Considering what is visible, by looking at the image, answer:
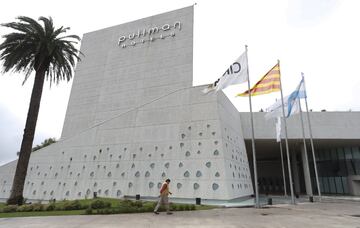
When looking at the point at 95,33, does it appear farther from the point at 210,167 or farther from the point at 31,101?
the point at 210,167

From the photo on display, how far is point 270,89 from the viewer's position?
19.0m

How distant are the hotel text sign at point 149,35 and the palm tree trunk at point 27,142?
1897cm

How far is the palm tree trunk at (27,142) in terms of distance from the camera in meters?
17.6

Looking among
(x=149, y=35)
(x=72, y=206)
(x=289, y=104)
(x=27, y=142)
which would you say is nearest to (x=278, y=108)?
(x=289, y=104)

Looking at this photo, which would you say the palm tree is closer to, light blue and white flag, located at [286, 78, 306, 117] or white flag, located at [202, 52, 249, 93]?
white flag, located at [202, 52, 249, 93]

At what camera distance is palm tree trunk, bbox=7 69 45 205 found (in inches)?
693

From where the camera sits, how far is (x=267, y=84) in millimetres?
19266

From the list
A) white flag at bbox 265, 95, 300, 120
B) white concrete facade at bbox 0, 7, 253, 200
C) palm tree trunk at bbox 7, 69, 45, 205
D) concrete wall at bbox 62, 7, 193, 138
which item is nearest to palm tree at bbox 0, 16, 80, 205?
palm tree trunk at bbox 7, 69, 45, 205

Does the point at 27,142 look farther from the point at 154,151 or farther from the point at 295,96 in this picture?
the point at 295,96

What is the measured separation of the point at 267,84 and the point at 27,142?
18.7 metres

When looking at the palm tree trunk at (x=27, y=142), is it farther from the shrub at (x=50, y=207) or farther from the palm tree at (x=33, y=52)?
the shrub at (x=50, y=207)

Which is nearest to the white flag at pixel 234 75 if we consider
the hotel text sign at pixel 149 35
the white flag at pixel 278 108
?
the white flag at pixel 278 108

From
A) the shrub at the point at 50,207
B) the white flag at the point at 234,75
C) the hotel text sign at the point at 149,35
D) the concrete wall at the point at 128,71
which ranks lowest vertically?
the shrub at the point at 50,207

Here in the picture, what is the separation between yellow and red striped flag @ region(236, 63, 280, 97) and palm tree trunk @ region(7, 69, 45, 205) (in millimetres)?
15841
